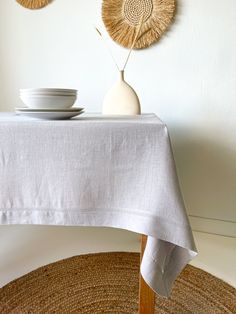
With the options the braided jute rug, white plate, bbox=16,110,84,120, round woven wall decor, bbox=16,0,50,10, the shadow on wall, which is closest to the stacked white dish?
white plate, bbox=16,110,84,120

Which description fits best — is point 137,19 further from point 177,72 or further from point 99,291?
point 99,291

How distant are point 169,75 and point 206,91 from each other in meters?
0.20

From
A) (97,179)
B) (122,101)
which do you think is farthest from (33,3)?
(97,179)

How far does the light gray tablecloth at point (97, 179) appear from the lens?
717 millimetres

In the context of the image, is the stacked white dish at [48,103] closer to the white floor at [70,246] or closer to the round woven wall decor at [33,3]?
the white floor at [70,246]

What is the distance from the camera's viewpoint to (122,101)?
3.90 ft

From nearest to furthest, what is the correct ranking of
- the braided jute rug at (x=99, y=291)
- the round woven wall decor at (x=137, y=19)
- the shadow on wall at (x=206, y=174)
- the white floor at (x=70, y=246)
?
1. the braided jute rug at (x=99, y=291)
2. the white floor at (x=70, y=246)
3. the round woven wall decor at (x=137, y=19)
4. the shadow on wall at (x=206, y=174)

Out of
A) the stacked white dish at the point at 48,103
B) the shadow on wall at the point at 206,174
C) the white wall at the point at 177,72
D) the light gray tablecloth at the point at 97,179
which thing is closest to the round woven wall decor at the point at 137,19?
the white wall at the point at 177,72

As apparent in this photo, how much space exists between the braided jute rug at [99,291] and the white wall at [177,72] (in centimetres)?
34

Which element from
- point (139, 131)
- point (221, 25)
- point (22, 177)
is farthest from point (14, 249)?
point (221, 25)

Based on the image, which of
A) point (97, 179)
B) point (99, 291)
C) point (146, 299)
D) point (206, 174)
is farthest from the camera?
point (206, 174)

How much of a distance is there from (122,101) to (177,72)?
450 millimetres

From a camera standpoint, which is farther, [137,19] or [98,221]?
[137,19]

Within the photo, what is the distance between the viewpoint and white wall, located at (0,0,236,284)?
55.4 inches
